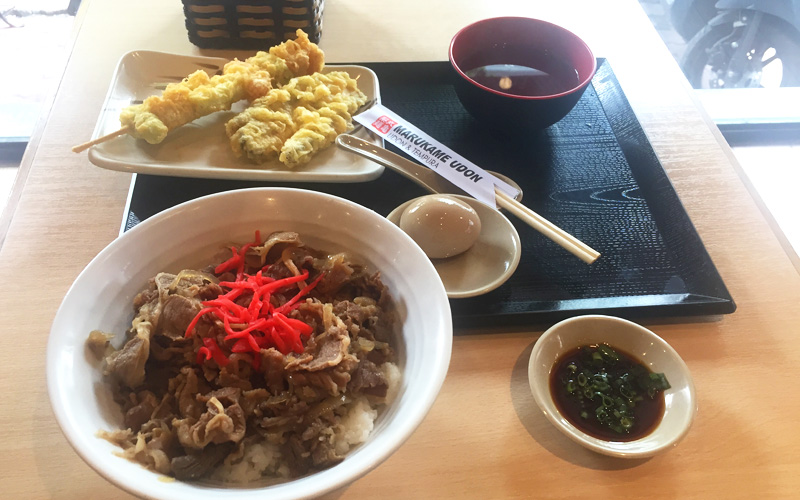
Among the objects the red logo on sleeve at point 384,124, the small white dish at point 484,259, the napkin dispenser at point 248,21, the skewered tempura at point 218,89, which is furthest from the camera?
the napkin dispenser at point 248,21

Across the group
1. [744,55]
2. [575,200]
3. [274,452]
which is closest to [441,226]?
[575,200]

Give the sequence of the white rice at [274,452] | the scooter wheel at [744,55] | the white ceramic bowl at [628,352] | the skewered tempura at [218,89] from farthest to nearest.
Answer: the scooter wheel at [744,55]
the skewered tempura at [218,89]
the white ceramic bowl at [628,352]
the white rice at [274,452]

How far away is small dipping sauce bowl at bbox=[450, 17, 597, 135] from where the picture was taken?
5.59 ft

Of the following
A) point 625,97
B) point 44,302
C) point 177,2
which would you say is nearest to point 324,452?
point 44,302

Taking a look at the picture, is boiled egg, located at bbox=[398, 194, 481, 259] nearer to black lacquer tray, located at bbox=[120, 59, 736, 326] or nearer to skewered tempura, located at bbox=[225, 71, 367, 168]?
black lacquer tray, located at bbox=[120, 59, 736, 326]

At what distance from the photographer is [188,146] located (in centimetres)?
172

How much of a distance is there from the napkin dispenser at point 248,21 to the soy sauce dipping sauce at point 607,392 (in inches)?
65.7

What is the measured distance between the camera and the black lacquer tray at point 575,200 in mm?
1389

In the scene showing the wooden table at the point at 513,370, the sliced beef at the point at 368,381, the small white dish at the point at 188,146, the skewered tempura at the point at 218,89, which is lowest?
the wooden table at the point at 513,370

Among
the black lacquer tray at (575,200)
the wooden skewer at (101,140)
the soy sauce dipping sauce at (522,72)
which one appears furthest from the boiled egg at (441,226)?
the wooden skewer at (101,140)

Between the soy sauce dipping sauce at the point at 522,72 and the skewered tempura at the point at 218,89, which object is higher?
the soy sauce dipping sauce at the point at 522,72

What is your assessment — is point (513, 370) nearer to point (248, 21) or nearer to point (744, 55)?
point (248, 21)

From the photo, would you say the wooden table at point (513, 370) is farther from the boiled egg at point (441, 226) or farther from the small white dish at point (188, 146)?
the boiled egg at point (441, 226)

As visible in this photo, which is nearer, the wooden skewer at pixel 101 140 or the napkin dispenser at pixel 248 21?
the wooden skewer at pixel 101 140
